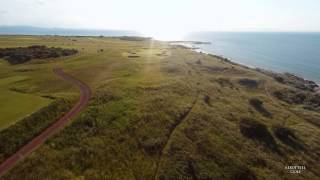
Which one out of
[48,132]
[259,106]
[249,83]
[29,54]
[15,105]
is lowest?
[259,106]

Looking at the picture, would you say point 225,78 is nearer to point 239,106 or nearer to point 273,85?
point 273,85

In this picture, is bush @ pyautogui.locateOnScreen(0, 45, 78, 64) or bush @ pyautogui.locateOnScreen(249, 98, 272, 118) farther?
bush @ pyautogui.locateOnScreen(0, 45, 78, 64)

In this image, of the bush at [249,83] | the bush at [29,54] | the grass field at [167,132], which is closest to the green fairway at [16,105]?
the grass field at [167,132]

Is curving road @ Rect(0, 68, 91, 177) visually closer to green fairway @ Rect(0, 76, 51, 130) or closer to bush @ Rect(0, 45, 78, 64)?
green fairway @ Rect(0, 76, 51, 130)

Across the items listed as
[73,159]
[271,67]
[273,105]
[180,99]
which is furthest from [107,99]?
[271,67]

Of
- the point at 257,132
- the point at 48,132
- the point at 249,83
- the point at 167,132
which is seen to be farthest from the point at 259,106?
the point at 48,132

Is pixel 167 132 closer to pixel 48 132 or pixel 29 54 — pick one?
pixel 48 132

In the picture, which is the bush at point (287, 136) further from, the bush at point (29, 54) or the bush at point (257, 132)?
the bush at point (29, 54)

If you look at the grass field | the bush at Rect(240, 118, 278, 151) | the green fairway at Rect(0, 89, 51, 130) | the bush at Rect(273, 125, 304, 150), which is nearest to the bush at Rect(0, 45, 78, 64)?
the grass field
